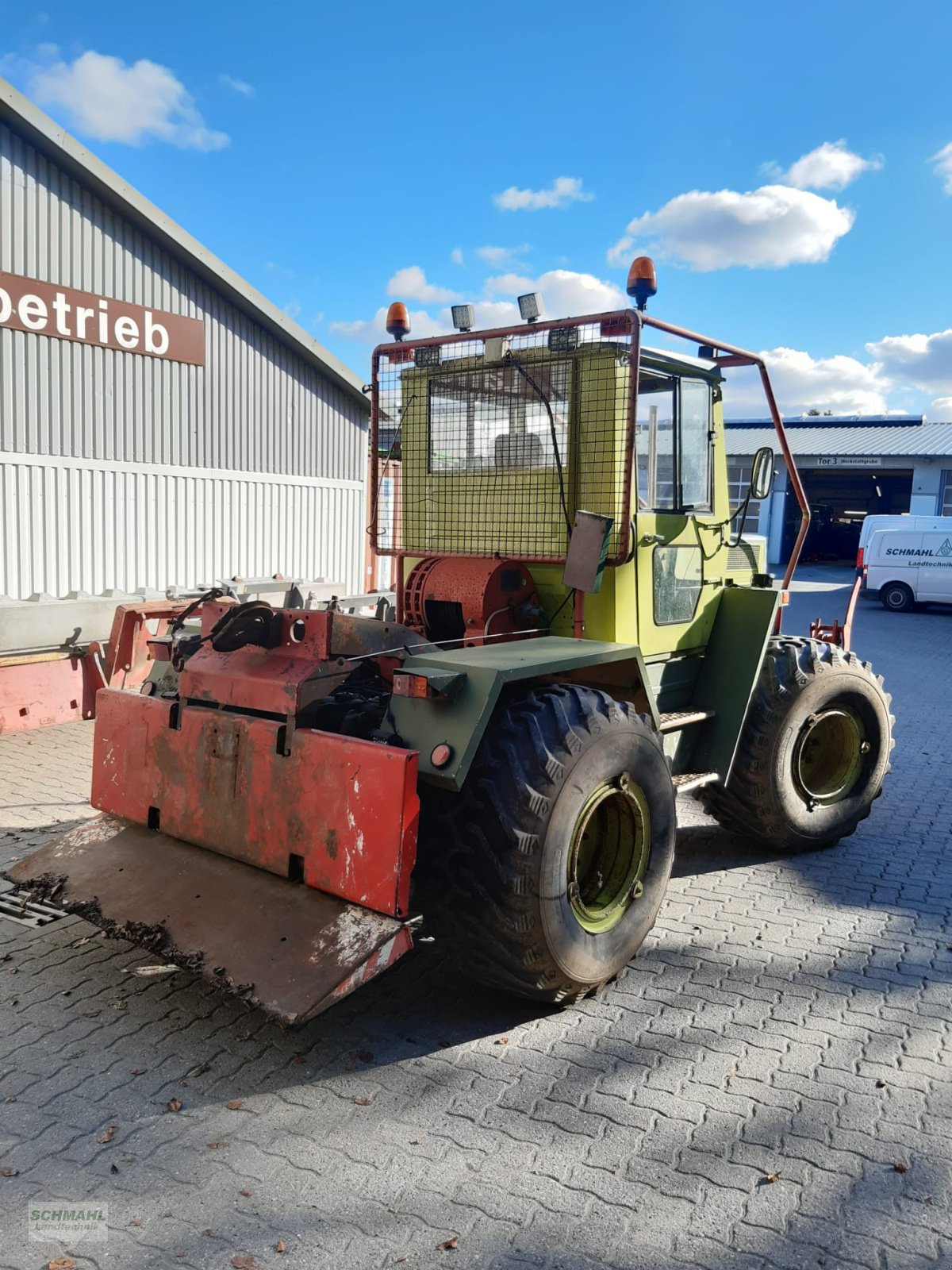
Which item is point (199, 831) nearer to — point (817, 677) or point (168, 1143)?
point (168, 1143)

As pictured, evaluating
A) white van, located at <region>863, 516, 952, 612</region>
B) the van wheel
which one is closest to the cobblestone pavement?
white van, located at <region>863, 516, 952, 612</region>

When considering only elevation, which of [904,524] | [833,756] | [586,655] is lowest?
[833,756]

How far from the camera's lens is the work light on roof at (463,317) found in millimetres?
4996

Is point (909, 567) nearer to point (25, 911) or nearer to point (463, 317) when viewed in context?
point (463, 317)

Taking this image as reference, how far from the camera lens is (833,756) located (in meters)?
Result: 6.01

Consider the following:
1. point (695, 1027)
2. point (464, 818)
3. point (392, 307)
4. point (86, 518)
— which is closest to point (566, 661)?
point (464, 818)

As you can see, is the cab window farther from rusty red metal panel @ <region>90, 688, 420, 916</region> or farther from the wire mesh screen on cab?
rusty red metal panel @ <region>90, 688, 420, 916</region>

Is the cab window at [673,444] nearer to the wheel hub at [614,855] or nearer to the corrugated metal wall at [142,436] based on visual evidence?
the wheel hub at [614,855]

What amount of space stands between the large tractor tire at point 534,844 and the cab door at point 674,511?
113cm

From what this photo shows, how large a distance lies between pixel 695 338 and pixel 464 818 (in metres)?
2.81

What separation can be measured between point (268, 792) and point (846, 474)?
39.2 m

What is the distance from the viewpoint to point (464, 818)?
11.6 ft

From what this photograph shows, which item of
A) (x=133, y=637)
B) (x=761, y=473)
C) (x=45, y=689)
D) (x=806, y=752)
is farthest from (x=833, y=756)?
(x=45, y=689)

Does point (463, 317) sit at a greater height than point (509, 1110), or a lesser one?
greater
